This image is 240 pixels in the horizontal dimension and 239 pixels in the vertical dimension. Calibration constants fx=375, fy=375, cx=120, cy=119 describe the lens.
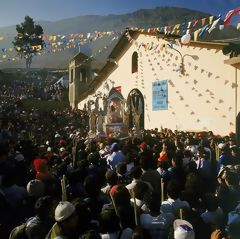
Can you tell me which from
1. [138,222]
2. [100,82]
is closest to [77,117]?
[100,82]

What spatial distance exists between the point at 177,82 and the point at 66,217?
15.8 m

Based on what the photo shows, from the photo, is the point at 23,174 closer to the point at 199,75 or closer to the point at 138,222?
the point at 138,222

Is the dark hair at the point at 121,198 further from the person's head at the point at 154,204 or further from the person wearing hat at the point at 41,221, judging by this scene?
the person wearing hat at the point at 41,221

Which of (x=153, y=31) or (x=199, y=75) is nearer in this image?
(x=199, y=75)

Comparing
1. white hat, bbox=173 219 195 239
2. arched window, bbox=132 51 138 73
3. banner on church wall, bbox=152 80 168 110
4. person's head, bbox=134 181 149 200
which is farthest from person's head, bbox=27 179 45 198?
arched window, bbox=132 51 138 73

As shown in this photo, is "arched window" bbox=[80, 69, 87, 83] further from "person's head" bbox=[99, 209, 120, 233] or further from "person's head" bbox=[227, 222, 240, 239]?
"person's head" bbox=[227, 222, 240, 239]

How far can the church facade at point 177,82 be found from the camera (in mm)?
15805

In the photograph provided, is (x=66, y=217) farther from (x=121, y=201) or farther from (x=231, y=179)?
(x=231, y=179)

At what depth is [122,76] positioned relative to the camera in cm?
2511

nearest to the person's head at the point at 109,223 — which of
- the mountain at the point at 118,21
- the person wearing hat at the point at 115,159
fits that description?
the person wearing hat at the point at 115,159

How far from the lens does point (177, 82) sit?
18859mm

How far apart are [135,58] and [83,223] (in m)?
20.3

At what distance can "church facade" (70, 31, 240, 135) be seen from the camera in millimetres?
15805

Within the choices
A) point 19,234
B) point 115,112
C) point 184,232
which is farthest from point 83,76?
point 184,232
